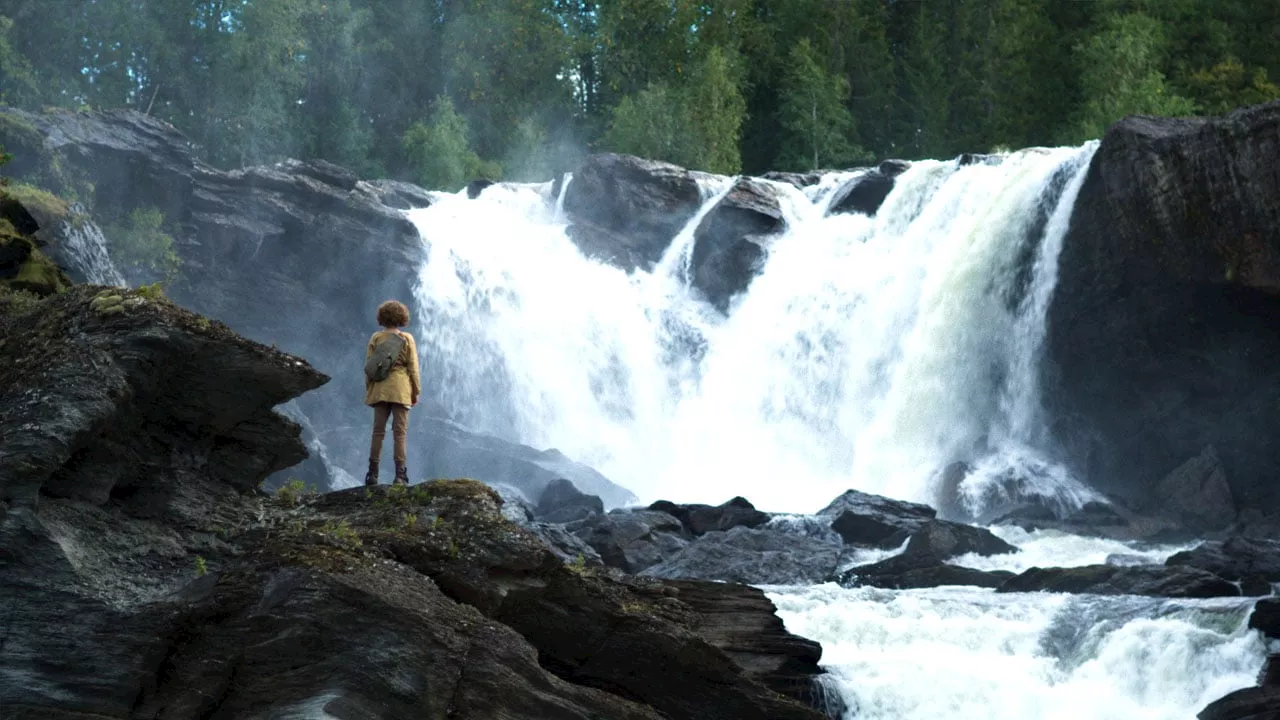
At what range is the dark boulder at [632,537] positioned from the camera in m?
24.1

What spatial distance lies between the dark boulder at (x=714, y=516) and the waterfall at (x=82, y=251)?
10968 millimetres

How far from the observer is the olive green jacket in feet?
40.0

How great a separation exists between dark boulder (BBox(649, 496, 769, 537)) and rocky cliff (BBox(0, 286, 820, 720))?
15.4 meters

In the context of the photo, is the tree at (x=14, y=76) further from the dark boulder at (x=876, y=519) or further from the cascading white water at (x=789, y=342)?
the dark boulder at (x=876, y=519)

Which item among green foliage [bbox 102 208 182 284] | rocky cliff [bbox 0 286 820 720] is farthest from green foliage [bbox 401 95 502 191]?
rocky cliff [bbox 0 286 820 720]

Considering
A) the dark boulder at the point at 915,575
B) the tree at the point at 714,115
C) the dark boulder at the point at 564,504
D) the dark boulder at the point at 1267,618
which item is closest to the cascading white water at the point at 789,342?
the dark boulder at the point at 564,504

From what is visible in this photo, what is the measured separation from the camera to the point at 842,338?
127 ft

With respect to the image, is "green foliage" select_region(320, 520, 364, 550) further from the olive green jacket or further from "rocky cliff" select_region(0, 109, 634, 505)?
"rocky cliff" select_region(0, 109, 634, 505)

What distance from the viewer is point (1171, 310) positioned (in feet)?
102

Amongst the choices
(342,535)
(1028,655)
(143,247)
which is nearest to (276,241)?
(143,247)

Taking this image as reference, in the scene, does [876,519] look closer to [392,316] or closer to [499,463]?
[499,463]

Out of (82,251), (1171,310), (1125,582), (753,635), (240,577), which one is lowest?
(240,577)

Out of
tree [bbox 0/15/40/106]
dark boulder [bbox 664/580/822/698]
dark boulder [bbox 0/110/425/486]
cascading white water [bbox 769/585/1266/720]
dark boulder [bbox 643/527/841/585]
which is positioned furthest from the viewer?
tree [bbox 0/15/40/106]

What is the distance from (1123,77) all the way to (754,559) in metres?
36.8
